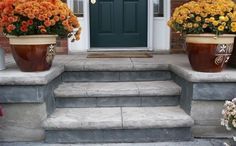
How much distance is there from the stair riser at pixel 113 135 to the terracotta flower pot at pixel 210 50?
60cm

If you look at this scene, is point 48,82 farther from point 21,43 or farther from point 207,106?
point 207,106

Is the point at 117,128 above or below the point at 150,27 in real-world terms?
below

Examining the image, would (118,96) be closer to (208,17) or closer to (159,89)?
(159,89)

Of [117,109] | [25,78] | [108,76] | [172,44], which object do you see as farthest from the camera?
[172,44]

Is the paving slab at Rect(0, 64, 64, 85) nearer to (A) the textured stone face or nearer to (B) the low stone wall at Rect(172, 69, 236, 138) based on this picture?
(A) the textured stone face

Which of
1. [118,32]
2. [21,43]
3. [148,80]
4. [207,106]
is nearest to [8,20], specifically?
[21,43]

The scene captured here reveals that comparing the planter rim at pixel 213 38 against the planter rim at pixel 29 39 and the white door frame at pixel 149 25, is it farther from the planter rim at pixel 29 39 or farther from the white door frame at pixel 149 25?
the white door frame at pixel 149 25

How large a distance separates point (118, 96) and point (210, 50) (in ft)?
3.24

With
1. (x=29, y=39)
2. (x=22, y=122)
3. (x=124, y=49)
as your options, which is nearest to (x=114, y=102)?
(x=22, y=122)

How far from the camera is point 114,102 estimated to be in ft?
11.5

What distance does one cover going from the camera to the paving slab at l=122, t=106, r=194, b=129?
10.1 ft

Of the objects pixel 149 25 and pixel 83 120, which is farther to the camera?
pixel 149 25

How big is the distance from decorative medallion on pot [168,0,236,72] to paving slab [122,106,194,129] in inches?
18.5

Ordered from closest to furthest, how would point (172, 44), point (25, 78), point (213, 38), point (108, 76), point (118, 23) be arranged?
point (25, 78)
point (213, 38)
point (108, 76)
point (172, 44)
point (118, 23)
